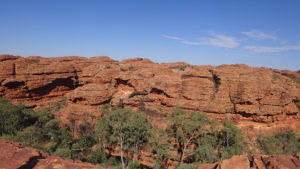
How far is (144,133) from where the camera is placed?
15.9 m

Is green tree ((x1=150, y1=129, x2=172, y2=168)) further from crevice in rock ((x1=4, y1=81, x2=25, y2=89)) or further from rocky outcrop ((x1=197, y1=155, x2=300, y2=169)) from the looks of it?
crevice in rock ((x1=4, y1=81, x2=25, y2=89))

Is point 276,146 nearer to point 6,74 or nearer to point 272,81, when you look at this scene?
point 272,81

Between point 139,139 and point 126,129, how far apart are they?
184cm

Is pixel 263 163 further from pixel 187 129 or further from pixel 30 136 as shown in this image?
pixel 30 136

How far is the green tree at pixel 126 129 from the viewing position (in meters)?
15.3

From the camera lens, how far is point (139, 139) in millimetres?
16094


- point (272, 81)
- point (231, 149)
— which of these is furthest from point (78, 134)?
point (272, 81)

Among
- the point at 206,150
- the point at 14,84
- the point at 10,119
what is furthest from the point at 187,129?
the point at 14,84

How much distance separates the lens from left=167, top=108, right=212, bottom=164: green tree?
1691 centimetres

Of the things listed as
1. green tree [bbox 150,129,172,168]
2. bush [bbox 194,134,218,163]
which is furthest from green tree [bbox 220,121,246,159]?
green tree [bbox 150,129,172,168]

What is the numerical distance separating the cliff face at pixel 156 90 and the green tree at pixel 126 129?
6779mm

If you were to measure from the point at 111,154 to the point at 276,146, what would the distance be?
749 inches

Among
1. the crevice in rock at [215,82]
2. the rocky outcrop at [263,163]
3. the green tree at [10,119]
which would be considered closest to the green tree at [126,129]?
the rocky outcrop at [263,163]

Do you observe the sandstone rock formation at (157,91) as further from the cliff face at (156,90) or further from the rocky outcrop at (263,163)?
the rocky outcrop at (263,163)
